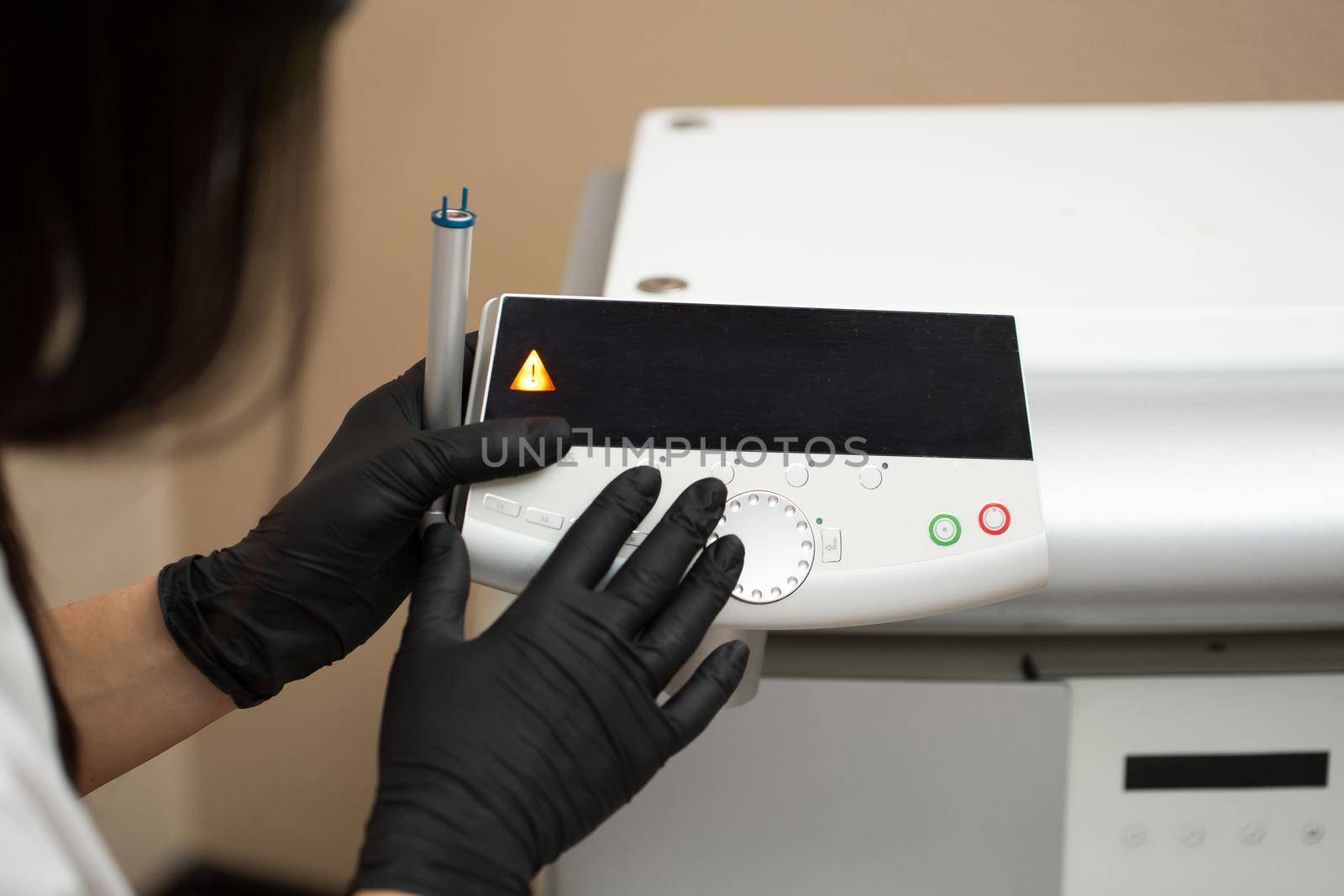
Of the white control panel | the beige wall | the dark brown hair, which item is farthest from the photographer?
the beige wall

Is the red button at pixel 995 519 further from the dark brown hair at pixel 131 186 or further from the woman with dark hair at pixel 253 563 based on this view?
the dark brown hair at pixel 131 186

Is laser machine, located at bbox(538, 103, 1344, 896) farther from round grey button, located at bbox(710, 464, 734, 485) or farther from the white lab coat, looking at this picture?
the white lab coat

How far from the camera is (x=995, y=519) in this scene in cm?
49

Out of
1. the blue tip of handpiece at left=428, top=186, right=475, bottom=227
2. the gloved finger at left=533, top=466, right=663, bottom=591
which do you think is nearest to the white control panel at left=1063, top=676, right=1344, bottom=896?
the gloved finger at left=533, top=466, right=663, bottom=591

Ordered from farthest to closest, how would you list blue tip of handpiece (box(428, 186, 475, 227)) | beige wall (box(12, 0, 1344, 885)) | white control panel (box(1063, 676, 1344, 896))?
beige wall (box(12, 0, 1344, 885)) → white control panel (box(1063, 676, 1344, 896)) → blue tip of handpiece (box(428, 186, 475, 227))

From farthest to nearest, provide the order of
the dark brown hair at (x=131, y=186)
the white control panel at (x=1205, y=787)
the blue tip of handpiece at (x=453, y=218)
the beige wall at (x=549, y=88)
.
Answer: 1. the beige wall at (x=549, y=88)
2. the white control panel at (x=1205, y=787)
3. the blue tip of handpiece at (x=453, y=218)
4. the dark brown hair at (x=131, y=186)

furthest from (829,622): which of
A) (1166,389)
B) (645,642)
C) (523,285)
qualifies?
(523,285)

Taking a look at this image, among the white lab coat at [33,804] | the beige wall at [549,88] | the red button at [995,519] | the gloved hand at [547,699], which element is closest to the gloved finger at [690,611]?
the gloved hand at [547,699]

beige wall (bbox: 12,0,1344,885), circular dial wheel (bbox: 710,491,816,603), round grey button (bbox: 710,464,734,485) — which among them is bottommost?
circular dial wheel (bbox: 710,491,816,603)

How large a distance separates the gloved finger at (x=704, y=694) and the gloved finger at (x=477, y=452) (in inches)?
4.7

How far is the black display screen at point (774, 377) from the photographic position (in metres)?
0.50

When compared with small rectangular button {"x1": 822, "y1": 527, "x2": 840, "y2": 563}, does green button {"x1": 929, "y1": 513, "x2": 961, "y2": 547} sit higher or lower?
higher

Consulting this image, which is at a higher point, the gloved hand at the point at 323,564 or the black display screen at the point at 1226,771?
the gloved hand at the point at 323,564

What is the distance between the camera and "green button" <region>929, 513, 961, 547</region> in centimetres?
49
